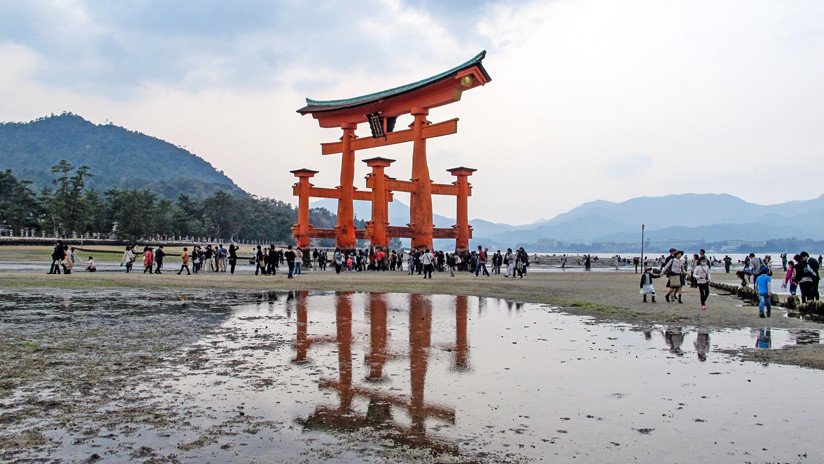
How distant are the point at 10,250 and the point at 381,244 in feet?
103

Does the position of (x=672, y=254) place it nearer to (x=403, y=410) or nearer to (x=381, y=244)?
(x=403, y=410)

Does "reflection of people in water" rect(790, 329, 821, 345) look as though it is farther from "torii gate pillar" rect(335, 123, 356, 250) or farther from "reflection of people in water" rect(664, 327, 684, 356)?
"torii gate pillar" rect(335, 123, 356, 250)

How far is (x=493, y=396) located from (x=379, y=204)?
38311 millimetres

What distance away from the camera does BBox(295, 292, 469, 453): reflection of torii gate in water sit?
5.05 metres

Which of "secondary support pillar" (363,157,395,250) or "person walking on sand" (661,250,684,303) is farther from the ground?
"secondary support pillar" (363,157,395,250)

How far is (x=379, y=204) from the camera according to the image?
44219mm

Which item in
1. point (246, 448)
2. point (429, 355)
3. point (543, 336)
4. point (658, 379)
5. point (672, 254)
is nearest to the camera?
point (246, 448)

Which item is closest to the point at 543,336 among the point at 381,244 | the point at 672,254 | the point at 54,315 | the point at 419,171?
the point at 672,254

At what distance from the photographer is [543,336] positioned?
10.7 m

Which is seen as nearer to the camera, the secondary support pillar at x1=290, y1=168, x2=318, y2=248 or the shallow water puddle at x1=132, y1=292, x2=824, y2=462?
the shallow water puddle at x1=132, y1=292, x2=824, y2=462

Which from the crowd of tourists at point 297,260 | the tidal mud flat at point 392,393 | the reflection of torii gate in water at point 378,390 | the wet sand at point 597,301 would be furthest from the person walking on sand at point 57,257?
the reflection of torii gate in water at point 378,390

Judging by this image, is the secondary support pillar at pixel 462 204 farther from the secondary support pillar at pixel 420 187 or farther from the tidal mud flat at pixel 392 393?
the tidal mud flat at pixel 392 393

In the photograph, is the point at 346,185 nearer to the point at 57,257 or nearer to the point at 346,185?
the point at 346,185

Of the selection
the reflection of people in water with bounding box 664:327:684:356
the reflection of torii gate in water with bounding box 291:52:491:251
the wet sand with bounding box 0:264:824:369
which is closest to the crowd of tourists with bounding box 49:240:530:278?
the reflection of torii gate in water with bounding box 291:52:491:251
